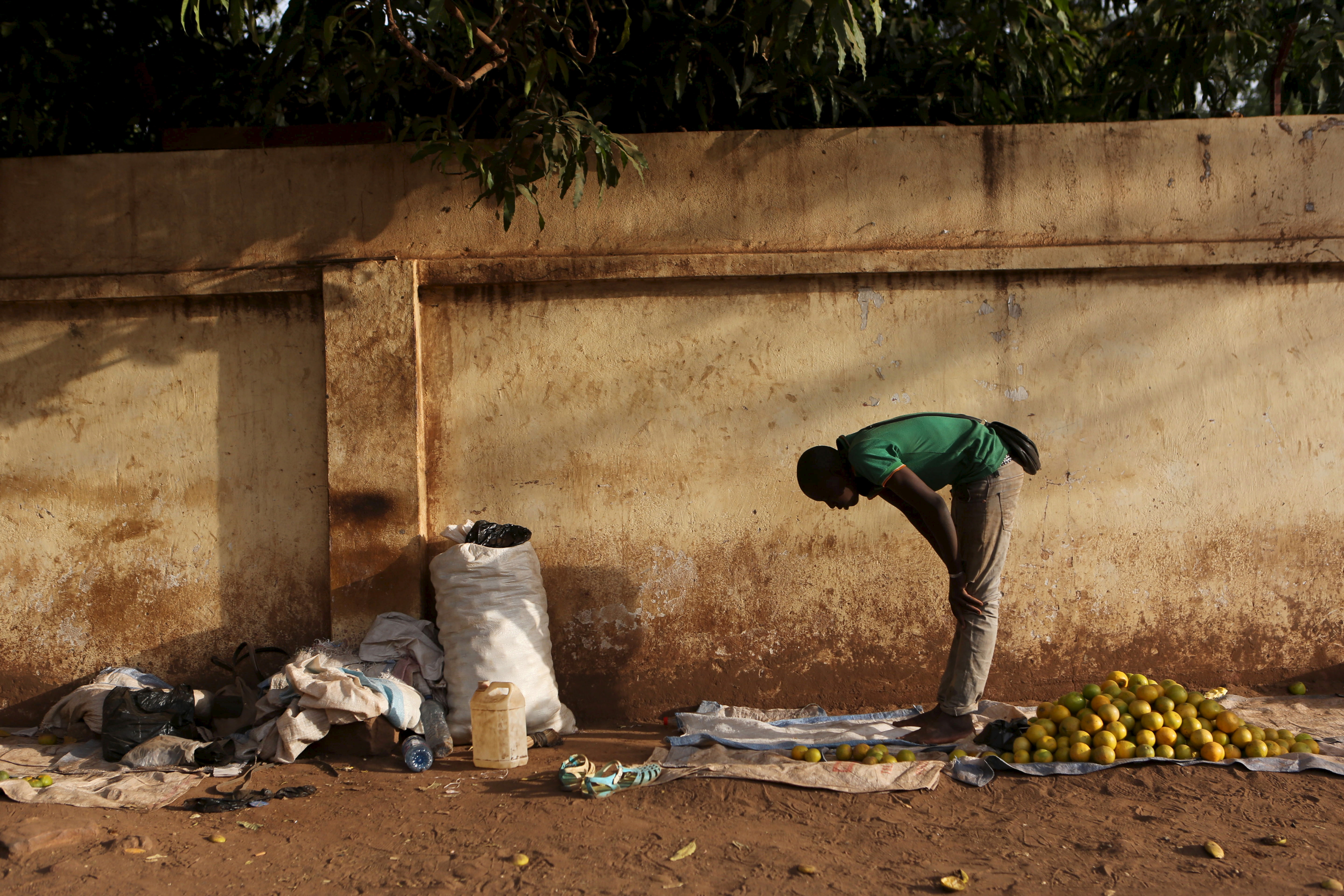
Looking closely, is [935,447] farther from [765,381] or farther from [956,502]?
[765,381]

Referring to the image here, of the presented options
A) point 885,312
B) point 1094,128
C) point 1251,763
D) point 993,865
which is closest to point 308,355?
point 885,312

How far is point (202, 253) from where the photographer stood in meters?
4.07

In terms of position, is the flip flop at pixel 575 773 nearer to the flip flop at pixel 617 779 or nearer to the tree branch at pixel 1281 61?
the flip flop at pixel 617 779

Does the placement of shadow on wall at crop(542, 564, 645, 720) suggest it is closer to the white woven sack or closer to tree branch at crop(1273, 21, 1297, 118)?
the white woven sack

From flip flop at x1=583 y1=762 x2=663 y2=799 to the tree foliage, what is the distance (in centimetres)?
229

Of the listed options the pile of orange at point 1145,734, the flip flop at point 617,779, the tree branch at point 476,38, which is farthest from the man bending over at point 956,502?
the tree branch at point 476,38

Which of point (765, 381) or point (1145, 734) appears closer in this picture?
point (1145, 734)

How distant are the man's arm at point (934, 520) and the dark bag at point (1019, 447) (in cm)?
36

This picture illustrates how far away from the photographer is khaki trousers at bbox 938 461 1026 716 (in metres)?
3.52

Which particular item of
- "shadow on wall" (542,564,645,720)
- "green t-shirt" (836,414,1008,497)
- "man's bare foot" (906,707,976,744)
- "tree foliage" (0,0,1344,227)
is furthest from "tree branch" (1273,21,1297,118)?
"shadow on wall" (542,564,645,720)

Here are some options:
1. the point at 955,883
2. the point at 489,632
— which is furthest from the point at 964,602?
the point at 489,632

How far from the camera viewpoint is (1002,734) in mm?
3510

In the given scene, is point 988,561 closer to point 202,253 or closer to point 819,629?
point 819,629

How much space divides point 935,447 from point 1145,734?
1326 mm
